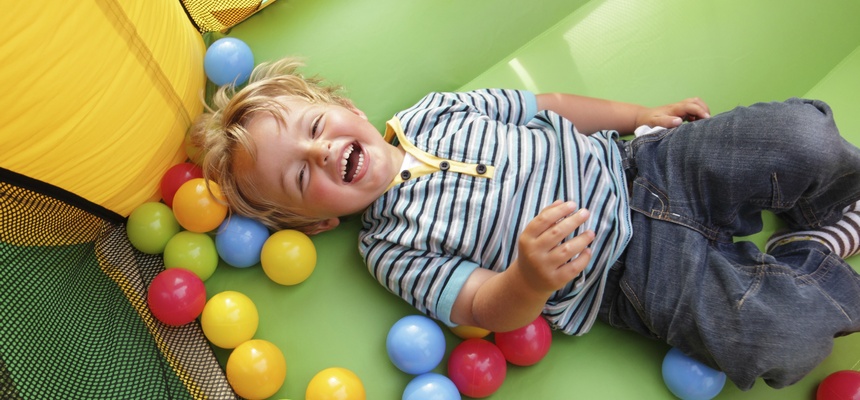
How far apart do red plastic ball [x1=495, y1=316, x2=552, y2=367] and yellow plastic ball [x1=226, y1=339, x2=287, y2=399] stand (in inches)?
16.0

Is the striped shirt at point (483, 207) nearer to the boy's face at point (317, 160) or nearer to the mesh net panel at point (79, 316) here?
the boy's face at point (317, 160)

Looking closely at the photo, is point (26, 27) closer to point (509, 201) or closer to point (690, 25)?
point (509, 201)

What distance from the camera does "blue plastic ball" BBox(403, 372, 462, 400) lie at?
3.39ft

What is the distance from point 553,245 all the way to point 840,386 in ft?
1.95

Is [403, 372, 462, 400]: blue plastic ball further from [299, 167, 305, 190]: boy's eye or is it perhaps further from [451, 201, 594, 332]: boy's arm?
[299, 167, 305, 190]: boy's eye

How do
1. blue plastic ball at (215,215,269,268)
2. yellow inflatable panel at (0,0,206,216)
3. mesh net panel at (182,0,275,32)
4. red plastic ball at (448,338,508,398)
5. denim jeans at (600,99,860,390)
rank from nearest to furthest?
yellow inflatable panel at (0,0,206,216)
denim jeans at (600,99,860,390)
red plastic ball at (448,338,508,398)
blue plastic ball at (215,215,269,268)
mesh net panel at (182,0,275,32)

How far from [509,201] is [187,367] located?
652mm

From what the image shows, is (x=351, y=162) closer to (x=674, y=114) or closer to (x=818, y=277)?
(x=674, y=114)

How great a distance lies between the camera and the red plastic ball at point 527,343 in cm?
108

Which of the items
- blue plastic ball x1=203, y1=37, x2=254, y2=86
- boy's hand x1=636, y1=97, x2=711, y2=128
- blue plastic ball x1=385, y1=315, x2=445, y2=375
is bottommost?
blue plastic ball x1=385, y1=315, x2=445, y2=375

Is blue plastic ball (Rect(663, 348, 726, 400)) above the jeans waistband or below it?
below

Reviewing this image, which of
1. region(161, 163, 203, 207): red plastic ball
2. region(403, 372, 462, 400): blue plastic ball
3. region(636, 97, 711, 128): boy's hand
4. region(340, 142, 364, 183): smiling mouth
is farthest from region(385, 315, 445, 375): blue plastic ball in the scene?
region(636, 97, 711, 128): boy's hand

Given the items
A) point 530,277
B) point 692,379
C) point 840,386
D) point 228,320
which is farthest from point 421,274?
point 840,386

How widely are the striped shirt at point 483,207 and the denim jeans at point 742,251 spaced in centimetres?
6
